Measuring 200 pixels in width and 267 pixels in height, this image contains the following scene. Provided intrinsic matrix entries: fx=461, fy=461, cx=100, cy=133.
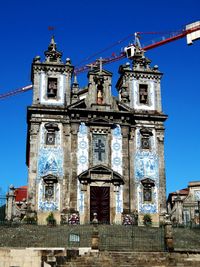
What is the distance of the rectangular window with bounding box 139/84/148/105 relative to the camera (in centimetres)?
3691

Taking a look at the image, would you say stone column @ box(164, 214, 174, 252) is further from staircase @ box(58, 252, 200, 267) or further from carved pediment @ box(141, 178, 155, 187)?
carved pediment @ box(141, 178, 155, 187)

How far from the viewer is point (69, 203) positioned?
32375mm

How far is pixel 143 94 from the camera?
121 feet

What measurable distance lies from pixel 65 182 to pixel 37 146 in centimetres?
335

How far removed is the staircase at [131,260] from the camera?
2073cm

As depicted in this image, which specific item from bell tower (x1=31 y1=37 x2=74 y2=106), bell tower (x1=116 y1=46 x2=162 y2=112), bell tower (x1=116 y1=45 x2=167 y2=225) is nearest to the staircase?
bell tower (x1=116 y1=45 x2=167 y2=225)

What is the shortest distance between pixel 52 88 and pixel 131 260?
709 inches

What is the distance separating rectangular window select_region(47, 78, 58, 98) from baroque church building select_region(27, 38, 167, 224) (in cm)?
8

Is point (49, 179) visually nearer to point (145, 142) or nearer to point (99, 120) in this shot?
point (99, 120)

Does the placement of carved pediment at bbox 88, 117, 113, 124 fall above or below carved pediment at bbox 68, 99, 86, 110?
below

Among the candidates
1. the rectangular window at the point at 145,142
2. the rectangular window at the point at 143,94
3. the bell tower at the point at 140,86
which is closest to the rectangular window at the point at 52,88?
the bell tower at the point at 140,86

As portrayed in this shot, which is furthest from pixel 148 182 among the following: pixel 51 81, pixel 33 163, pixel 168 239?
pixel 51 81

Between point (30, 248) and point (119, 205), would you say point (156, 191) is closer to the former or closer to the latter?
point (119, 205)

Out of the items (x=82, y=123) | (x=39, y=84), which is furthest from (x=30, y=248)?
(x=39, y=84)
